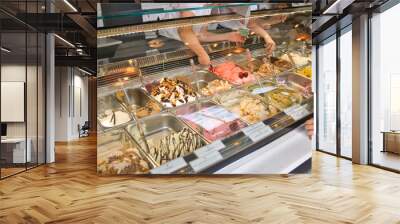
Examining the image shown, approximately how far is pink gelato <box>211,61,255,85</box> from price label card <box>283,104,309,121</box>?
787 mm

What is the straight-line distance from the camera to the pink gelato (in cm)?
627

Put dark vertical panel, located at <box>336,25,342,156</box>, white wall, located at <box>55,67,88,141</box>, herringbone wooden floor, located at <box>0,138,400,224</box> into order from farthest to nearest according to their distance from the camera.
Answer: white wall, located at <box>55,67,88,141</box>
dark vertical panel, located at <box>336,25,342,156</box>
herringbone wooden floor, located at <box>0,138,400,224</box>

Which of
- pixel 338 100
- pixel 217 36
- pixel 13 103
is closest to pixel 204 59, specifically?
pixel 217 36

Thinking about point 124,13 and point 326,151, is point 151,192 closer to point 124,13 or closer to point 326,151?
point 124,13

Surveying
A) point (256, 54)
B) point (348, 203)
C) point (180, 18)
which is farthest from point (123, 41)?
point (348, 203)

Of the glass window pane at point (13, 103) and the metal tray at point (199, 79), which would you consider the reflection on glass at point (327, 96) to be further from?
the glass window pane at point (13, 103)

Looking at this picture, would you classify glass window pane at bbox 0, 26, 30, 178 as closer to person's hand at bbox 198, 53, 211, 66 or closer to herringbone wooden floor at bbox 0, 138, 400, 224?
herringbone wooden floor at bbox 0, 138, 400, 224

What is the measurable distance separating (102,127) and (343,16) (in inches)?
198

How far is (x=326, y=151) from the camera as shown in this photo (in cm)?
1010

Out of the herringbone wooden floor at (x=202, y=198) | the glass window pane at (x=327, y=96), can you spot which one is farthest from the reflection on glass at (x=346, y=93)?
the herringbone wooden floor at (x=202, y=198)

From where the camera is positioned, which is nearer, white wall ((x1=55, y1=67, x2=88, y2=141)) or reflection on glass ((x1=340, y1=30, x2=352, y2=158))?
reflection on glass ((x1=340, y1=30, x2=352, y2=158))

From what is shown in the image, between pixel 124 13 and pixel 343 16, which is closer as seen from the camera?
pixel 124 13

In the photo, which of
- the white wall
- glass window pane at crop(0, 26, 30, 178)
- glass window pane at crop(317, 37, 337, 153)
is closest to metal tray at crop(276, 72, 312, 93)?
glass window pane at crop(317, 37, 337, 153)

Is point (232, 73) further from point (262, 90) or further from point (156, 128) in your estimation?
point (156, 128)
